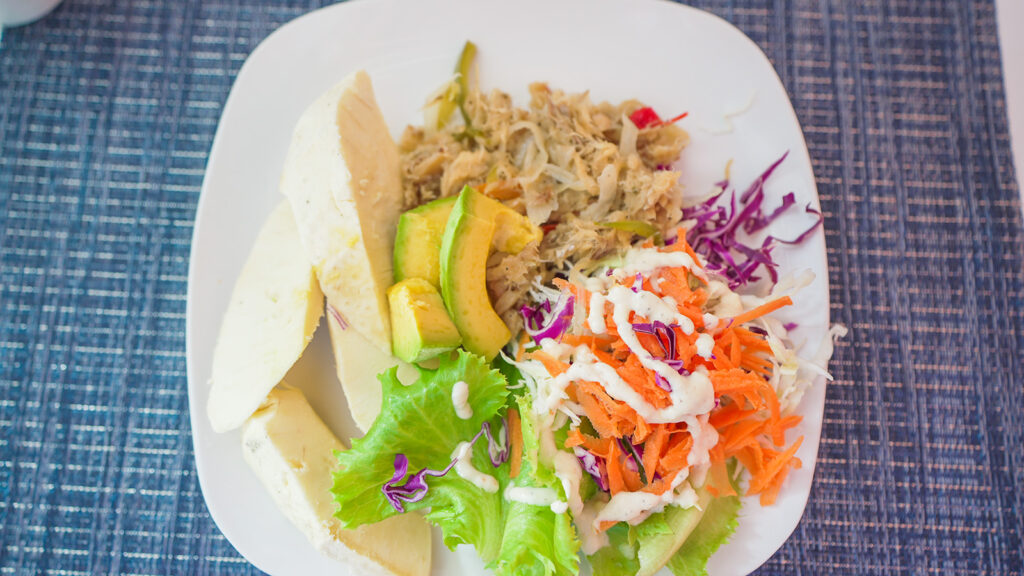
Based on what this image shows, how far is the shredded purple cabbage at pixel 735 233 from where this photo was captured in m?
1.88

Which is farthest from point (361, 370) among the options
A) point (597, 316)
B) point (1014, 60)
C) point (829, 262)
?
point (1014, 60)

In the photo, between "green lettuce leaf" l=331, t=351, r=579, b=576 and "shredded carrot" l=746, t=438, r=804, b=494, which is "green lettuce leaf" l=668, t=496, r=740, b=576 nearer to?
"shredded carrot" l=746, t=438, r=804, b=494

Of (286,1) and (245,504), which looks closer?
(245,504)

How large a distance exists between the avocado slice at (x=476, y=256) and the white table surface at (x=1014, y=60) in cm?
156

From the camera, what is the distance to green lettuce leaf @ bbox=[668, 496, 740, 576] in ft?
5.52

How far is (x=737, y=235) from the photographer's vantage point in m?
1.92

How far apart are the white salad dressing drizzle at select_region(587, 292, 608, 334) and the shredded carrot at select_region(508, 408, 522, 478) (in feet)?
0.95

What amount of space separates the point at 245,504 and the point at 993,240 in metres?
2.17

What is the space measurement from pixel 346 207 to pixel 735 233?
39.3 inches

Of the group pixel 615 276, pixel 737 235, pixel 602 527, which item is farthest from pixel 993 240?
pixel 602 527

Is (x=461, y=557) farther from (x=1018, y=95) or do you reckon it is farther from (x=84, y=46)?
(x=1018, y=95)

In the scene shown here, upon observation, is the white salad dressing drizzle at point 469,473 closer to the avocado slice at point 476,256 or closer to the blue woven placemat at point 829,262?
the avocado slice at point 476,256

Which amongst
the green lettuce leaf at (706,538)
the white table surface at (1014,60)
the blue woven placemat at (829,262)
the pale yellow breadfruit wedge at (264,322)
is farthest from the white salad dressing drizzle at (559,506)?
the white table surface at (1014,60)

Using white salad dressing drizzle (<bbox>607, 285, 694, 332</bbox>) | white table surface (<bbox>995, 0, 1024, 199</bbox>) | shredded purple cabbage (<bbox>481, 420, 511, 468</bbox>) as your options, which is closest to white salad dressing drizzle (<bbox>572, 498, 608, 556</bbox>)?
shredded purple cabbage (<bbox>481, 420, 511, 468</bbox>)
